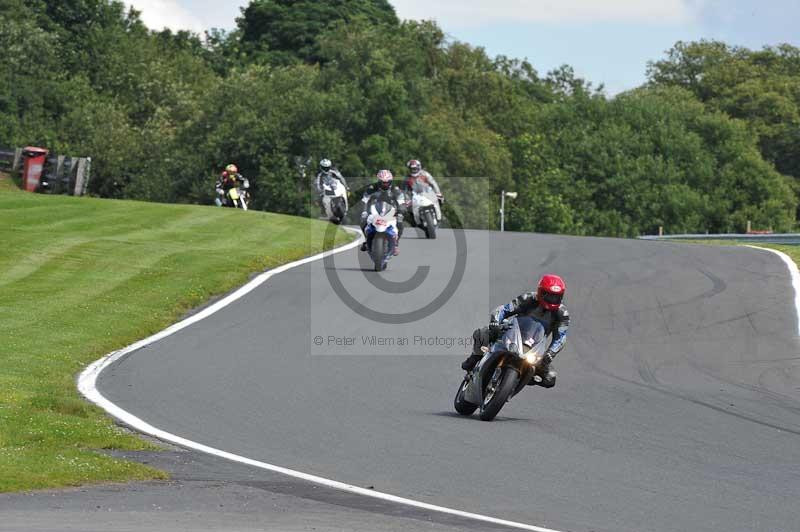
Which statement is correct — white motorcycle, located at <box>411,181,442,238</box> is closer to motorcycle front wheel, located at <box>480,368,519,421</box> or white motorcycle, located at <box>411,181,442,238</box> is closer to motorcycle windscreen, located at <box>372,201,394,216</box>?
motorcycle windscreen, located at <box>372,201,394,216</box>

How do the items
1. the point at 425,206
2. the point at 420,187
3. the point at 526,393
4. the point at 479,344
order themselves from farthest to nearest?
the point at 425,206 → the point at 420,187 → the point at 526,393 → the point at 479,344

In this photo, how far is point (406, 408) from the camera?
44.1ft

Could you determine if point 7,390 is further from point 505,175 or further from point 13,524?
point 505,175

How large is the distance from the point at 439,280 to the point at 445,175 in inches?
2146

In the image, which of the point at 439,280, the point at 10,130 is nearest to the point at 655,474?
the point at 439,280

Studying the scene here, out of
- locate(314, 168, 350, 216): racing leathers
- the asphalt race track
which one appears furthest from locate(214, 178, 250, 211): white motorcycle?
the asphalt race track

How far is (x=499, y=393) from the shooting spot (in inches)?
496

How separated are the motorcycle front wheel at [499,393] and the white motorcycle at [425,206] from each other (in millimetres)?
18196

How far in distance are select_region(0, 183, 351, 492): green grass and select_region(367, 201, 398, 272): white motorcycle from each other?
2304mm

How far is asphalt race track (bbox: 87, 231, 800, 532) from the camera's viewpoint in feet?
31.8

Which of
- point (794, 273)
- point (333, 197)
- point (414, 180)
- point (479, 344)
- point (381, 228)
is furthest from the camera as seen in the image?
point (333, 197)

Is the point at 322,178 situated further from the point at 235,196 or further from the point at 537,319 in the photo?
the point at 537,319

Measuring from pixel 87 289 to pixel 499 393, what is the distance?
451 inches

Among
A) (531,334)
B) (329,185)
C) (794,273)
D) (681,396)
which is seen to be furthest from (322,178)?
(531,334)
